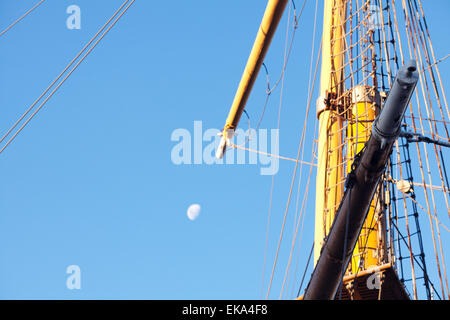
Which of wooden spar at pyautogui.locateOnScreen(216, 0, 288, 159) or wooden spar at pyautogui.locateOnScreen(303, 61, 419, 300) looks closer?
wooden spar at pyautogui.locateOnScreen(303, 61, 419, 300)

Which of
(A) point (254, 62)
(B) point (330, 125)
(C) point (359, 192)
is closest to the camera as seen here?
(C) point (359, 192)

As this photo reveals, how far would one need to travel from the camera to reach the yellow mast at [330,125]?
32.3ft

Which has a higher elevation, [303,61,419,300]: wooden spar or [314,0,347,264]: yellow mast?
[314,0,347,264]: yellow mast

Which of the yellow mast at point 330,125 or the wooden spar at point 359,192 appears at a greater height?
the yellow mast at point 330,125

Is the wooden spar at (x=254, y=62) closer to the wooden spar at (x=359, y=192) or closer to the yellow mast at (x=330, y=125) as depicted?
the yellow mast at (x=330, y=125)

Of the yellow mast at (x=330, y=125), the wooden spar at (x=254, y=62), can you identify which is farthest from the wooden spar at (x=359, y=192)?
the wooden spar at (x=254, y=62)

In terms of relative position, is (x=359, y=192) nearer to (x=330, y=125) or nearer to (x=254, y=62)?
(x=254, y=62)

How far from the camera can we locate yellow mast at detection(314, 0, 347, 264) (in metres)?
9.84

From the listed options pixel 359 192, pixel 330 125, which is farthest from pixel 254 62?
pixel 359 192

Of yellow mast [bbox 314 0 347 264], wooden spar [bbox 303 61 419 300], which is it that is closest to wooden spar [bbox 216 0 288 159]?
yellow mast [bbox 314 0 347 264]

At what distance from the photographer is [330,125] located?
10523 millimetres

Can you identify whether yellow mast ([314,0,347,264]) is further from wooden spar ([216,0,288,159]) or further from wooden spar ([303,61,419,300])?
wooden spar ([303,61,419,300])
